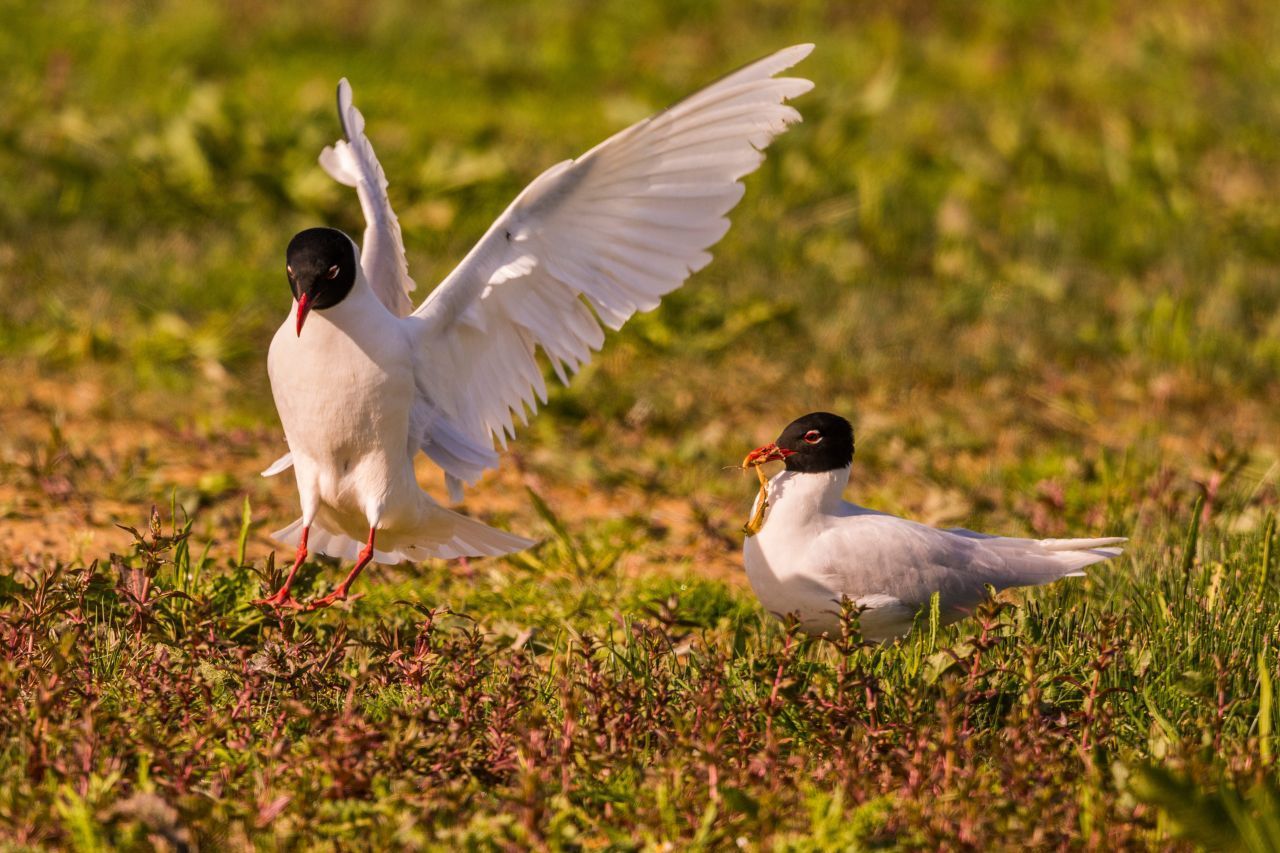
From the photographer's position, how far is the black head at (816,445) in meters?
4.75

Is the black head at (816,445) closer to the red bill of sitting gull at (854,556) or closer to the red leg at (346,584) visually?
the red bill of sitting gull at (854,556)

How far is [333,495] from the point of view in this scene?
15.6 ft

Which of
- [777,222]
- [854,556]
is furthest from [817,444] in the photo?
[777,222]

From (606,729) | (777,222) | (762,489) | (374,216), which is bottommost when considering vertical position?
(606,729)

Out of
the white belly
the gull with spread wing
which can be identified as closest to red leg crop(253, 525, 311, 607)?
the gull with spread wing

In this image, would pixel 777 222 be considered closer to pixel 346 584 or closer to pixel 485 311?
pixel 485 311

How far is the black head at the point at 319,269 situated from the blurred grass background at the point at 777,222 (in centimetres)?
245

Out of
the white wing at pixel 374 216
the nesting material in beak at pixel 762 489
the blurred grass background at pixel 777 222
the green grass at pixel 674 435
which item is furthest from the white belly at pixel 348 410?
the blurred grass background at pixel 777 222

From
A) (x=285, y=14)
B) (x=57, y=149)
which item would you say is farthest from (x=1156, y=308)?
(x=285, y=14)

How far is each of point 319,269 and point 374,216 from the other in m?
0.76

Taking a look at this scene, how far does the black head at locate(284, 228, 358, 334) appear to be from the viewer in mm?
4383

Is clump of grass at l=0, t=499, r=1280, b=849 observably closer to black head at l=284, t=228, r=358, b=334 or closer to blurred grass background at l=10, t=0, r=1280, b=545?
black head at l=284, t=228, r=358, b=334

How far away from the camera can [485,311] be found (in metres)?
4.78

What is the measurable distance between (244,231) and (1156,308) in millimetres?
5040
